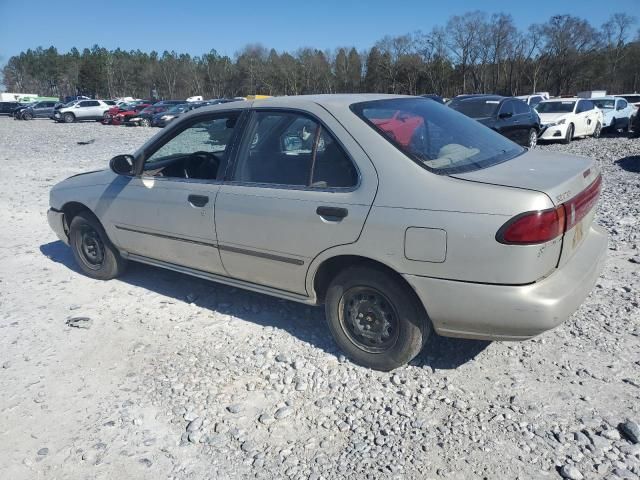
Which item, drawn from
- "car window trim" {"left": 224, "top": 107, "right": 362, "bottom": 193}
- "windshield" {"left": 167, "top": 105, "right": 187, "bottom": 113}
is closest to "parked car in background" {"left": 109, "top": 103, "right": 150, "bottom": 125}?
"windshield" {"left": 167, "top": 105, "right": 187, "bottom": 113}

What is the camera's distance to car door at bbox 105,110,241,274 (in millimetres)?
3898

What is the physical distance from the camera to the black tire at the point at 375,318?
311 cm

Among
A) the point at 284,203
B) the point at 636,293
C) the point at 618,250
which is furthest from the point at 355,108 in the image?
the point at 618,250

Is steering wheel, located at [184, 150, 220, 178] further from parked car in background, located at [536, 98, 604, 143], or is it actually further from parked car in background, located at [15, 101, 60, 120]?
parked car in background, located at [15, 101, 60, 120]

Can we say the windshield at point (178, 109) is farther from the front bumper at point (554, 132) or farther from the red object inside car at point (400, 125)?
the red object inside car at point (400, 125)

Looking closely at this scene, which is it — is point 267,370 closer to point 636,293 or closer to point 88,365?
point 88,365

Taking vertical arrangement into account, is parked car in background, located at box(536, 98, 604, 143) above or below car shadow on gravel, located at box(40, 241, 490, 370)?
above

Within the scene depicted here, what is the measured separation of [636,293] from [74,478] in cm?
424

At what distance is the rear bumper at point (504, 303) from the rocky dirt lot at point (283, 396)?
47 cm

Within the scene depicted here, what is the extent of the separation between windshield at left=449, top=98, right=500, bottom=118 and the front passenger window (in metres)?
10.6

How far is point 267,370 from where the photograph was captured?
136 inches

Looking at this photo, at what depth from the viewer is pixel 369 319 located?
131 inches

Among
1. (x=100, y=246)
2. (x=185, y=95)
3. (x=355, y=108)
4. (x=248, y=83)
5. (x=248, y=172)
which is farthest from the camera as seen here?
(x=185, y=95)

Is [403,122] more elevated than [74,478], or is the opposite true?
[403,122]
